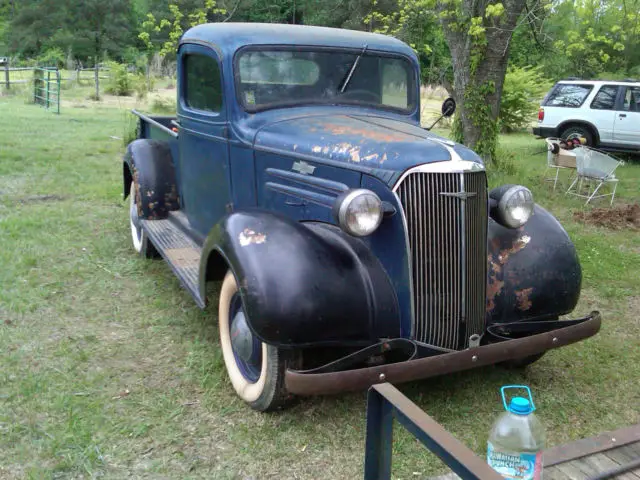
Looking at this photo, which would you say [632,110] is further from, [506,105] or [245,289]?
[245,289]

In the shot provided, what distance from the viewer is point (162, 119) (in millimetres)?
6074

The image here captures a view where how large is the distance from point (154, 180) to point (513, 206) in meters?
3.05

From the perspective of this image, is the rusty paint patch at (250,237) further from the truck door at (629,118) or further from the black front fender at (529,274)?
the truck door at (629,118)

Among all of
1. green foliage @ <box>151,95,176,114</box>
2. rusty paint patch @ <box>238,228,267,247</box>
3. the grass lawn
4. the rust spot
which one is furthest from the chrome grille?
green foliage @ <box>151,95,176,114</box>

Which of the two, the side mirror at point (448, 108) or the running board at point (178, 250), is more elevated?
the side mirror at point (448, 108)

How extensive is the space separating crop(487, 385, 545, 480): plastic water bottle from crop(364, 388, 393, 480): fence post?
23.0 inches

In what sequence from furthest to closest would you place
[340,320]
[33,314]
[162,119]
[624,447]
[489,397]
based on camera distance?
[162,119] → [33,314] → [489,397] → [340,320] → [624,447]

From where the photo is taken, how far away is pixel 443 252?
2943mm

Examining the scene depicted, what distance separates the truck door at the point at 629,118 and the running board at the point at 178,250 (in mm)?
10381

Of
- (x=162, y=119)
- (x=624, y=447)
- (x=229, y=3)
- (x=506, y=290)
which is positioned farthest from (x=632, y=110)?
(x=229, y=3)

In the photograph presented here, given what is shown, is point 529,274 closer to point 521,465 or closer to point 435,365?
point 435,365

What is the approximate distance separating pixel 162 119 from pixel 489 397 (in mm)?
4157

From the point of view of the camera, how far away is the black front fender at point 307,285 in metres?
2.77

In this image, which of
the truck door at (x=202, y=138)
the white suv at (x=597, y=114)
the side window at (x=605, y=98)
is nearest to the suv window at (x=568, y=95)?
the white suv at (x=597, y=114)
